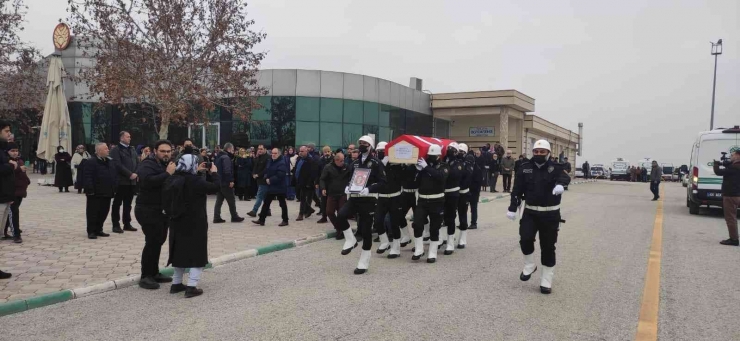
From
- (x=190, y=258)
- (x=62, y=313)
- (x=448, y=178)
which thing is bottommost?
(x=62, y=313)

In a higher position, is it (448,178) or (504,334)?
(448,178)

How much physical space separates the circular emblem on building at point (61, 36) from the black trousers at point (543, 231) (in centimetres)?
2944

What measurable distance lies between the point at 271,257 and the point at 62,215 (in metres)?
7.02

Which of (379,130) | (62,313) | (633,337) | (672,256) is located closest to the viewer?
(633,337)

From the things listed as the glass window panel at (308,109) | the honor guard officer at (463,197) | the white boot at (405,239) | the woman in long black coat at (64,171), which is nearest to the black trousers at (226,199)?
the white boot at (405,239)

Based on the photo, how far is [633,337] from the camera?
457cm

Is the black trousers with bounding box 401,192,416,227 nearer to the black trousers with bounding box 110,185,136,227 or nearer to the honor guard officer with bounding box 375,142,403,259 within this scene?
the honor guard officer with bounding box 375,142,403,259

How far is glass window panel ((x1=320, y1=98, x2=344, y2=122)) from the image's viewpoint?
28250 millimetres

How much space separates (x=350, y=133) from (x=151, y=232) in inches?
916

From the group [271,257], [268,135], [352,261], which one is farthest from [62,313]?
[268,135]

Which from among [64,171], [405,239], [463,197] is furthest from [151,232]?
[64,171]

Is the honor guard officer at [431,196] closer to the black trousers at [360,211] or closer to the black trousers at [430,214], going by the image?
the black trousers at [430,214]

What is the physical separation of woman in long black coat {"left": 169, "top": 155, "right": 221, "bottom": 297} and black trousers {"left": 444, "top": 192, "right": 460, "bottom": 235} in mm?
4144

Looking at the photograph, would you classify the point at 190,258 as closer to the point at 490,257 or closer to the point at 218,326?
the point at 218,326
